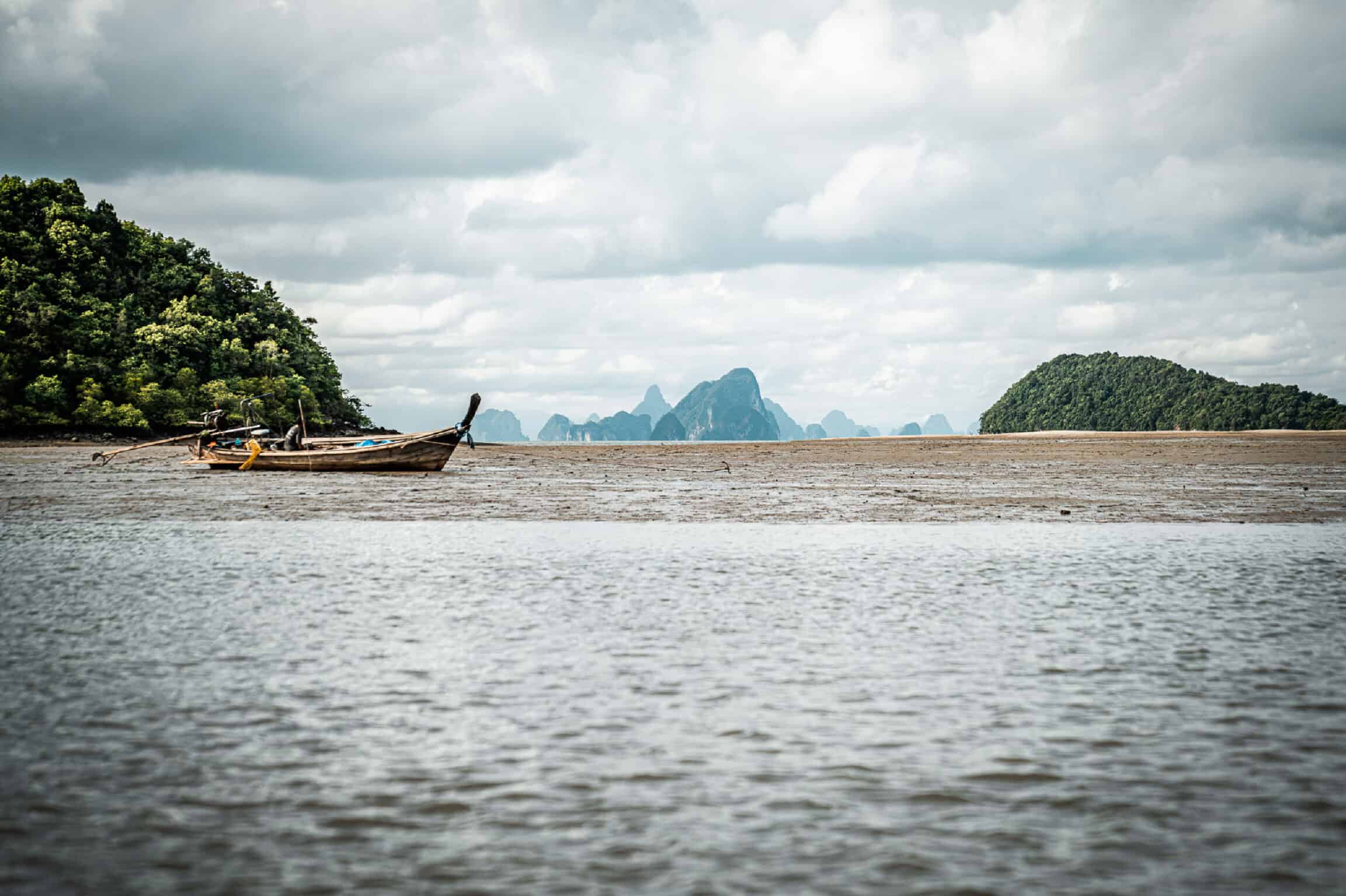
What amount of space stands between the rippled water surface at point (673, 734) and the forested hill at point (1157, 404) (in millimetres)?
151736

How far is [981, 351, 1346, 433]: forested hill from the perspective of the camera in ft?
480

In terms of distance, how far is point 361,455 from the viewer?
48.4m

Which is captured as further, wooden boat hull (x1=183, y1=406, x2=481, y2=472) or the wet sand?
wooden boat hull (x1=183, y1=406, x2=481, y2=472)

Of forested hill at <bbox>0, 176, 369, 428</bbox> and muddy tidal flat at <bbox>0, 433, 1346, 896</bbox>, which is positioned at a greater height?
forested hill at <bbox>0, 176, 369, 428</bbox>

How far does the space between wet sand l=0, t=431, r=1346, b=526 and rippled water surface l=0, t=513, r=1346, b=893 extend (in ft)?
39.9

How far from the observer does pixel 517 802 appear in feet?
20.9

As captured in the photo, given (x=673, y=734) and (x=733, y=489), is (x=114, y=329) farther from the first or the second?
(x=673, y=734)

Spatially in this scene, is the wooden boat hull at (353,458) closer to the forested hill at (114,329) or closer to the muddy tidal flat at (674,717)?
the muddy tidal flat at (674,717)

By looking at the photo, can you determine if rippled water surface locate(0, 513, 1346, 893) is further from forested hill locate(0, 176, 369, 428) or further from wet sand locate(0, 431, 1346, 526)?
forested hill locate(0, 176, 369, 428)

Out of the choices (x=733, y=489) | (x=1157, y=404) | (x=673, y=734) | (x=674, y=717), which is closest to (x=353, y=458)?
(x=733, y=489)

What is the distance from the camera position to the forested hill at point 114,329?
271ft

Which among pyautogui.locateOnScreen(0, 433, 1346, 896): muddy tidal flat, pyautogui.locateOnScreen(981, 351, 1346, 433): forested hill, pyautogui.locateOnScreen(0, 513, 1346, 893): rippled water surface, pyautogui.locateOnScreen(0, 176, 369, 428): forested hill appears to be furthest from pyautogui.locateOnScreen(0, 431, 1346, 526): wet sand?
pyautogui.locateOnScreen(981, 351, 1346, 433): forested hill

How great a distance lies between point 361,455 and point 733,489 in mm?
20145

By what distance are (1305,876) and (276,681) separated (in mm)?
8304
